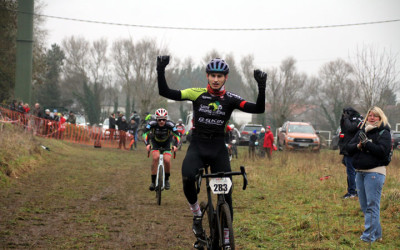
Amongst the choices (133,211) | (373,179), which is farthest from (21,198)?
(373,179)

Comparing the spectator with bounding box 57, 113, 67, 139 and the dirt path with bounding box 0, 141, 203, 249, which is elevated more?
the spectator with bounding box 57, 113, 67, 139

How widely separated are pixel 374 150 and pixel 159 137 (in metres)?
4.95

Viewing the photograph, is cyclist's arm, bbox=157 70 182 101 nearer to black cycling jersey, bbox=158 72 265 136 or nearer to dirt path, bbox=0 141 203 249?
black cycling jersey, bbox=158 72 265 136

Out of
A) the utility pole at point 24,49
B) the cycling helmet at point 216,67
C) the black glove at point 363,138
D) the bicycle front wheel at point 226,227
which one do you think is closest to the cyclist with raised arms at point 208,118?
the cycling helmet at point 216,67

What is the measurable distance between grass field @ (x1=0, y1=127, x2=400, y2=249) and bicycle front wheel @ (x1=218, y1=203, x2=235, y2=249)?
126 centimetres

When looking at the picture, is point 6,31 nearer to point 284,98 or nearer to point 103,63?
point 103,63

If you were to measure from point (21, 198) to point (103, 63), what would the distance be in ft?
183

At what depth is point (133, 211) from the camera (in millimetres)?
8461

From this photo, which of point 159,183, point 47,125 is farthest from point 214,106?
point 47,125

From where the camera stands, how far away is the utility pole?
2611 centimetres

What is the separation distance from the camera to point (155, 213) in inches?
328

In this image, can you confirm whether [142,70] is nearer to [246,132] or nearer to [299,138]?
[246,132]

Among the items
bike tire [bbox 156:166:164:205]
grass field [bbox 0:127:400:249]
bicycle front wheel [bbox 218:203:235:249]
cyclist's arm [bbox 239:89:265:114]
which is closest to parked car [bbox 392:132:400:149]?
grass field [bbox 0:127:400:249]

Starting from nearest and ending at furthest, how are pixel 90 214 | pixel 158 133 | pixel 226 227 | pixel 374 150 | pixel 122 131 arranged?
pixel 226 227
pixel 374 150
pixel 90 214
pixel 158 133
pixel 122 131
